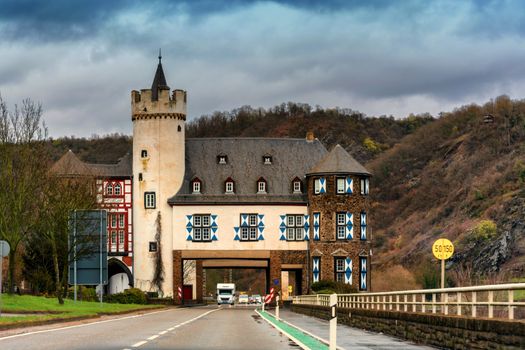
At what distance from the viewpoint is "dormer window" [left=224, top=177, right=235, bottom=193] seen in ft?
281

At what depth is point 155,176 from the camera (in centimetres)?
8481

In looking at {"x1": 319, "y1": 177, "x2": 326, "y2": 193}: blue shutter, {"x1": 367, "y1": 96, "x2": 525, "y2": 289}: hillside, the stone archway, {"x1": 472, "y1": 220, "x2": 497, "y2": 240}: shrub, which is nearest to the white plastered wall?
{"x1": 319, "y1": 177, "x2": 326, "y2": 193}: blue shutter

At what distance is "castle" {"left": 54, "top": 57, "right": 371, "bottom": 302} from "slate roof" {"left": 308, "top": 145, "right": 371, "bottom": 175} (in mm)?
102

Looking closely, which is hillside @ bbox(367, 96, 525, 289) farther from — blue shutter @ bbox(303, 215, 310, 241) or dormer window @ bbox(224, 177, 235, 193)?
dormer window @ bbox(224, 177, 235, 193)

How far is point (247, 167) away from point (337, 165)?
28.2 ft

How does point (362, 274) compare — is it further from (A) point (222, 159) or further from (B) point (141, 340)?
(B) point (141, 340)

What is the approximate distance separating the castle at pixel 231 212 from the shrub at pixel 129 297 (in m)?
4.06

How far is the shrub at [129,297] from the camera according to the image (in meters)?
79.0

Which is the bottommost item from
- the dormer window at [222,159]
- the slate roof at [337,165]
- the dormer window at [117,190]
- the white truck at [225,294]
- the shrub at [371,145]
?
the white truck at [225,294]

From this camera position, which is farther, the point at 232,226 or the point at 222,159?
the point at 222,159

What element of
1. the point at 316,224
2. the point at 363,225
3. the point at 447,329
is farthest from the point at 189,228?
the point at 447,329

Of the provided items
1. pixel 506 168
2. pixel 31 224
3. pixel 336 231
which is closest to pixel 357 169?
pixel 336 231

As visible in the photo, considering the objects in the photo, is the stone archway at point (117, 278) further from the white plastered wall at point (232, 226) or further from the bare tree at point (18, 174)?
the bare tree at point (18, 174)

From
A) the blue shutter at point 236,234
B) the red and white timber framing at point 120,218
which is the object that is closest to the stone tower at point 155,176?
the red and white timber framing at point 120,218
